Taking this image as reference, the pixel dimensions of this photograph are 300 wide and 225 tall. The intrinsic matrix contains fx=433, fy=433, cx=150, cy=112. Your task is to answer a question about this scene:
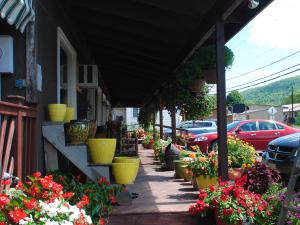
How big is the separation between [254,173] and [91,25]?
3.74 metres

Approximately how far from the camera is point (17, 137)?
3.31 metres

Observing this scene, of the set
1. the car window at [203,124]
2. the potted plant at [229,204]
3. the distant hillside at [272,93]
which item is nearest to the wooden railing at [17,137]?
the potted plant at [229,204]

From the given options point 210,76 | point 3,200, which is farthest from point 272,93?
point 3,200

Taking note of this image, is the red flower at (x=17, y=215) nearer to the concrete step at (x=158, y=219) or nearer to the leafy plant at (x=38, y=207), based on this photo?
the leafy plant at (x=38, y=207)

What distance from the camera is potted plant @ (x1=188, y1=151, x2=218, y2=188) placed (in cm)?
535

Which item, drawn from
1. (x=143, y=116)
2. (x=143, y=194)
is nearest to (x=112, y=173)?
(x=143, y=194)

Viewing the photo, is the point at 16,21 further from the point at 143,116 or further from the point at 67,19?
the point at 143,116

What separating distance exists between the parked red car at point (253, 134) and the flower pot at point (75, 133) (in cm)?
926

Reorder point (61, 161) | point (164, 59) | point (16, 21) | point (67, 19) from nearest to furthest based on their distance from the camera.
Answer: point (16, 21) < point (61, 161) < point (67, 19) < point (164, 59)

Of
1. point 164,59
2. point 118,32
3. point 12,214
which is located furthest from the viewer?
point 164,59

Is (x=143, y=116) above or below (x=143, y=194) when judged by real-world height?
above

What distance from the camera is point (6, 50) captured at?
3.66 meters

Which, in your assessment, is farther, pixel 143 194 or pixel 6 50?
pixel 143 194

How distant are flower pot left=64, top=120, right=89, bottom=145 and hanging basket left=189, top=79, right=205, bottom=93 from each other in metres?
2.27
